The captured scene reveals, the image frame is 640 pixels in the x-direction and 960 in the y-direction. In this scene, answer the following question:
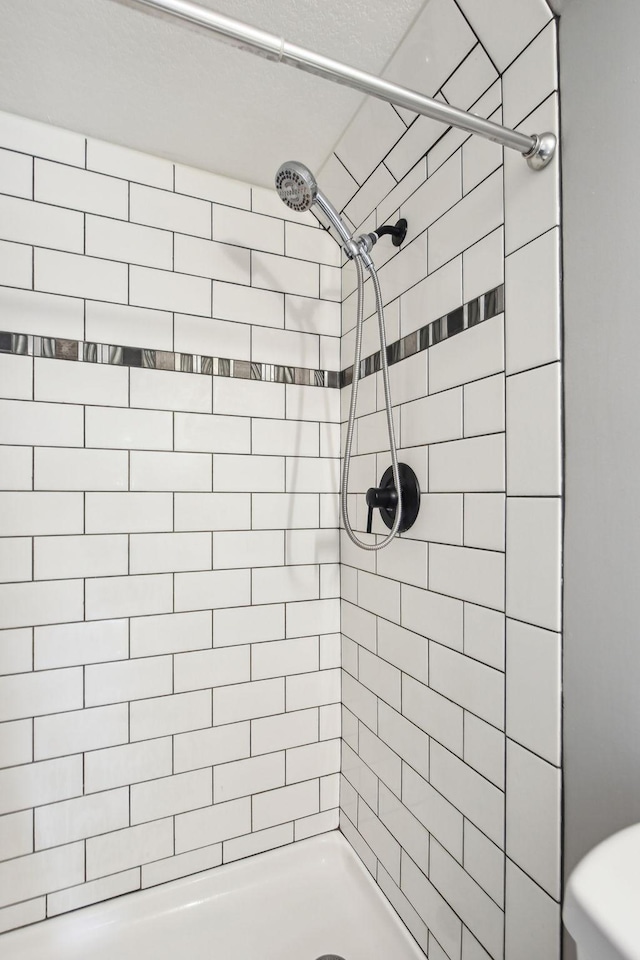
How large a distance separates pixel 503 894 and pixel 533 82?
1.38 meters

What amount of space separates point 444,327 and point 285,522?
73 cm

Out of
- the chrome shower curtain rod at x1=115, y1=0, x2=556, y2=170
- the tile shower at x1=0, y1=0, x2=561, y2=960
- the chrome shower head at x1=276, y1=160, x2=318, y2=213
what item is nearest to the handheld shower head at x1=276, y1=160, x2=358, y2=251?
the chrome shower head at x1=276, y1=160, x2=318, y2=213

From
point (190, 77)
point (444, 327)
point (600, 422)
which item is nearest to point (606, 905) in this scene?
point (600, 422)

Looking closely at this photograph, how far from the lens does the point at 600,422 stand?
0.67 meters

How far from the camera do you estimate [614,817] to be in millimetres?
636

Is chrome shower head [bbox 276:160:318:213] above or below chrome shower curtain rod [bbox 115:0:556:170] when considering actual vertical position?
above

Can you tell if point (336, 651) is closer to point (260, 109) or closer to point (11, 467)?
point (11, 467)

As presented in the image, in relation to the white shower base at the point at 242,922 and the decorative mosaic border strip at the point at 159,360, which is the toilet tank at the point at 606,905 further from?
the decorative mosaic border strip at the point at 159,360

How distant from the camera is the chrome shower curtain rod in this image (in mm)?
477

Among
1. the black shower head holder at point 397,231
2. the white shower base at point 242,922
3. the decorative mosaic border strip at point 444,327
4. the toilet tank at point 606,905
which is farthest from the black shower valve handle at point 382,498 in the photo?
the white shower base at point 242,922

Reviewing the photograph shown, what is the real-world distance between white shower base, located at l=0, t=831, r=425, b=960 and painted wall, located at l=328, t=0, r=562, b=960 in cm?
10

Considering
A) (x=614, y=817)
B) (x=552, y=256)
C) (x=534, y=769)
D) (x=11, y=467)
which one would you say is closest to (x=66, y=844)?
(x=11, y=467)

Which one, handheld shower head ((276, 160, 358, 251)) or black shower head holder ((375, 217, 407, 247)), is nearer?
handheld shower head ((276, 160, 358, 251))

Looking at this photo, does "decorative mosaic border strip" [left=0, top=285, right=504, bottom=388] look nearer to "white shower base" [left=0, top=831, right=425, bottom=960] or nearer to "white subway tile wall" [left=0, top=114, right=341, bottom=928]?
"white subway tile wall" [left=0, top=114, right=341, bottom=928]
